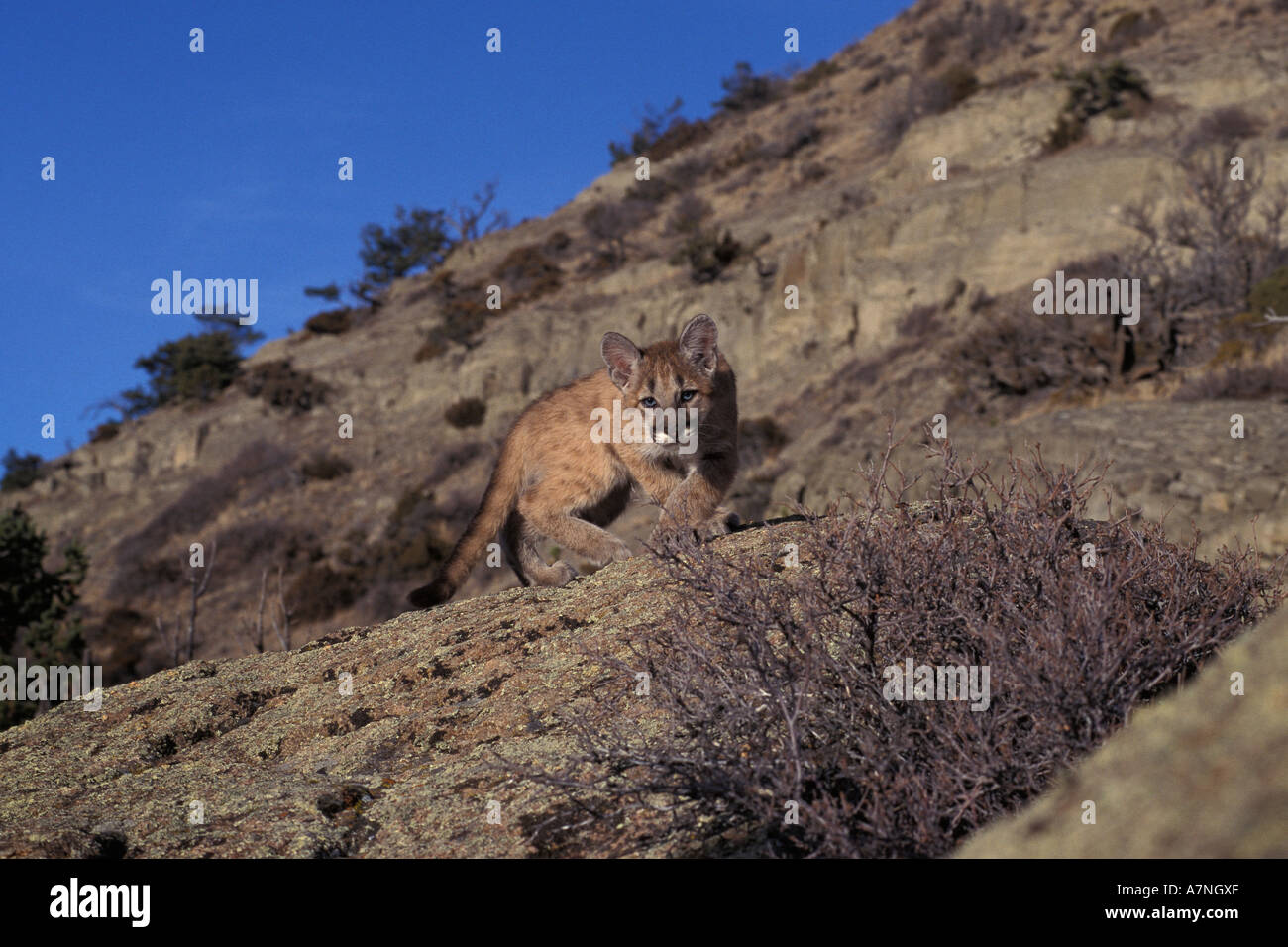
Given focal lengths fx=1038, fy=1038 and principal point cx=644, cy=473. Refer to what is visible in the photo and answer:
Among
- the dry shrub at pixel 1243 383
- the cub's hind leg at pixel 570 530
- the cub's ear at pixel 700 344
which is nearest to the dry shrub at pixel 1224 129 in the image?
the dry shrub at pixel 1243 383

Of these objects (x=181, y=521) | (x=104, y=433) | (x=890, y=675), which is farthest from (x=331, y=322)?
(x=890, y=675)

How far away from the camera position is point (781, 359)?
31688mm

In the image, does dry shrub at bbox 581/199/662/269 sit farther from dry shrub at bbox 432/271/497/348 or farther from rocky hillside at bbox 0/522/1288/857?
rocky hillside at bbox 0/522/1288/857

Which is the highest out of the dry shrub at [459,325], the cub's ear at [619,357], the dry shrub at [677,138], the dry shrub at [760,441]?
the dry shrub at [677,138]

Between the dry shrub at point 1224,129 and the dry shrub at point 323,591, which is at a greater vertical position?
the dry shrub at point 1224,129

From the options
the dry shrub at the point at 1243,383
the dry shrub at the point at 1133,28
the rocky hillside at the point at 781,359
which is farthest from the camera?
the dry shrub at the point at 1133,28

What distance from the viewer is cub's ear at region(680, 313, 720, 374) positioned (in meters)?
6.41

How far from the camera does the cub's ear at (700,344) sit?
6.41 metres

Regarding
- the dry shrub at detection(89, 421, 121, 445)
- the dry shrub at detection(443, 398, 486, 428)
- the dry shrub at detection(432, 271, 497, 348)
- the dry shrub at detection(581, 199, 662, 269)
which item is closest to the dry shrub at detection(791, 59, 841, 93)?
the dry shrub at detection(581, 199, 662, 269)

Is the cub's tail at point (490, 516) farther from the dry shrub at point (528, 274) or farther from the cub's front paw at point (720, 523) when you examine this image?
the dry shrub at point (528, 274)
